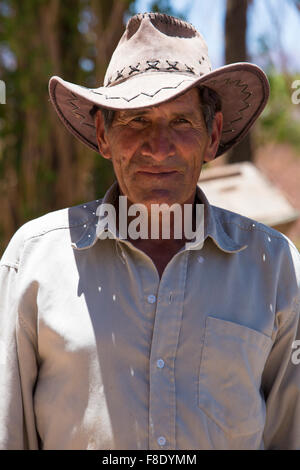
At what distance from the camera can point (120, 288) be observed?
5.66ft

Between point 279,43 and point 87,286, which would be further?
point 279,43

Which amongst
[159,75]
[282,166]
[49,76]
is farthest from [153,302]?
[282,166]

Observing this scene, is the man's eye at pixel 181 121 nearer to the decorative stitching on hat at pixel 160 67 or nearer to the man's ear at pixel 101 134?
the decorative stitching on hat at pixel 160 67

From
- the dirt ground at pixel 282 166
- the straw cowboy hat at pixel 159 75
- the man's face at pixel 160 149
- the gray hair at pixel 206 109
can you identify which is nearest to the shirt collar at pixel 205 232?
the man's face at pixel 160 149

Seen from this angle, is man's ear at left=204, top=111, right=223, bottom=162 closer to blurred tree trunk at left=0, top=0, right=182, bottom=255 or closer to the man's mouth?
the man's mouth

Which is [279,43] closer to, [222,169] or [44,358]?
[222,169]

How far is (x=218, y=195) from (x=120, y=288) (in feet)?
7.10

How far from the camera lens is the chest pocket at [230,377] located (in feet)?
5.45

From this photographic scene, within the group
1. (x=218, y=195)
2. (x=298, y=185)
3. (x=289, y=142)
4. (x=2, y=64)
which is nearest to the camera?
(x=218, y=195)

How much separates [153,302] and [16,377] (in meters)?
0.43

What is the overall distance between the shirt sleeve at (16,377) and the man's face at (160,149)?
18.1 inches

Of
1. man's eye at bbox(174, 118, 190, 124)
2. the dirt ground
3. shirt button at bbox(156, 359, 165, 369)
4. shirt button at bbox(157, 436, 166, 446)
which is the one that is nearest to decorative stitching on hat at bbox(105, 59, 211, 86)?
man's eye at bbox(174, 118, 190, 124)

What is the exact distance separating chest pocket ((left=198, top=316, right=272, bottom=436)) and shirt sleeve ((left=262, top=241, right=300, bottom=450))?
113 mm
